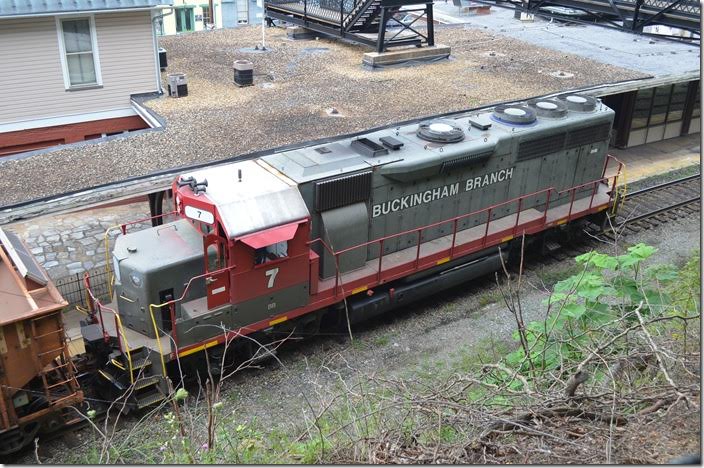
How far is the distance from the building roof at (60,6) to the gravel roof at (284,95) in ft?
7.86

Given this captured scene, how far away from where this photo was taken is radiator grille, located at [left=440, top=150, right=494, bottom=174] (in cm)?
1250

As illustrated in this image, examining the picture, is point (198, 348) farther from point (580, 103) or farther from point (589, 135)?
point (580, 103)

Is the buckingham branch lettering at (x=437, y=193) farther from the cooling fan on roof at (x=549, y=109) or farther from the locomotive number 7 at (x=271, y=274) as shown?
the locomotive number 7 at (x=271, y=274)

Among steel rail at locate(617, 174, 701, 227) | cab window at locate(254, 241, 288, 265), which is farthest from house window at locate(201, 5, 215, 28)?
cab window at locate(254, 241, 288, 265)

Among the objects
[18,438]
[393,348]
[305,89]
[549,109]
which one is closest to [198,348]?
[18,438]

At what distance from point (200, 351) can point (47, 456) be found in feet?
8.38

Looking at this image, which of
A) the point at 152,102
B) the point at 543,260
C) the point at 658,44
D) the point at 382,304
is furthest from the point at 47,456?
the point at 658,44

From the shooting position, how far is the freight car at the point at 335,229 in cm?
995

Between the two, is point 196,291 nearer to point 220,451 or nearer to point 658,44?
point 220,451

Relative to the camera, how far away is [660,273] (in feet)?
25.6

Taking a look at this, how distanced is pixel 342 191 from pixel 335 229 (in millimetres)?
671

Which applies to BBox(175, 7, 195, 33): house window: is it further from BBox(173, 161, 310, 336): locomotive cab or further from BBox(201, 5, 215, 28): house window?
BBox(173, 161, 310, 336): locomotive cab

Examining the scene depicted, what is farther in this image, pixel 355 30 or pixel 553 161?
pixel 355 30

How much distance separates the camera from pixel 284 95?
58.3ft
